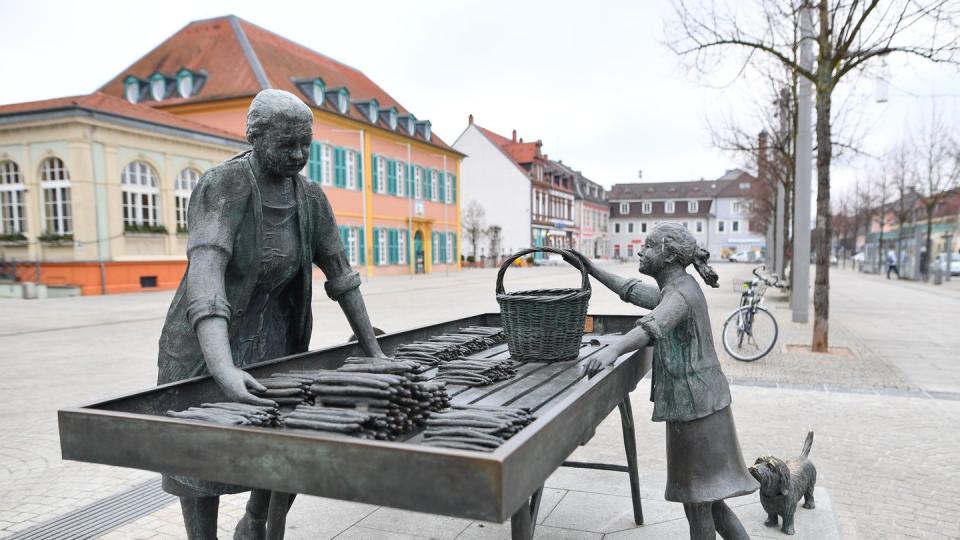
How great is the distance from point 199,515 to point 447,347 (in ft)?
3.92

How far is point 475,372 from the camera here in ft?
→ 8.30

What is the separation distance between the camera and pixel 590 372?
221 centimetres

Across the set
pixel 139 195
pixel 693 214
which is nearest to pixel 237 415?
pixel 139 195

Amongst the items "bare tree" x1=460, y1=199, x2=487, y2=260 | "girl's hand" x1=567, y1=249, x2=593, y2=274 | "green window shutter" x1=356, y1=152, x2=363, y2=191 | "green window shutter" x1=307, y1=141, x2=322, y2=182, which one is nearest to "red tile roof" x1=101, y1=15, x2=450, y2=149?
"green window shutter" x1=356, y1=152, x2=363, y2=191

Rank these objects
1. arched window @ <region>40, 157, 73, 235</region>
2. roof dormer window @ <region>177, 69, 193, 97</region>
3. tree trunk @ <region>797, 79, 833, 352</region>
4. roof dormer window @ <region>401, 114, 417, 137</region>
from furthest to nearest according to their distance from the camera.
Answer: roof dormer window @ <region>401, 114, 417, 137</region>
roof dormer window @ <region>177, 69, 193, 97</region>
arched window @ <region>40, 157, 73, 235</region>
tree trunk @ <region>797, 79, 833, 352</region>

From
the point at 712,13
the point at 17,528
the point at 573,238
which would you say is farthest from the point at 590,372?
the point at 573,238

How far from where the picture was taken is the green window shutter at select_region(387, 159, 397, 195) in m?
33.9

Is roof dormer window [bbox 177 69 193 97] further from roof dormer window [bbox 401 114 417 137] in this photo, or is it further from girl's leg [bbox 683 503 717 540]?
girl's leg [bbox 683 503 717 540]

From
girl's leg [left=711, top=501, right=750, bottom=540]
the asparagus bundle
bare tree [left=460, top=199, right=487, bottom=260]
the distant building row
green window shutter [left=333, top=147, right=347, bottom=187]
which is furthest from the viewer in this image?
the distant building row

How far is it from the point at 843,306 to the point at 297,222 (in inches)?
646

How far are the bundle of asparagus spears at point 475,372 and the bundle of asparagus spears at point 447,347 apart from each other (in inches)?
4.5

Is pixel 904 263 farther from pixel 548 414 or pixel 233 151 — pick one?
pixel 548 414

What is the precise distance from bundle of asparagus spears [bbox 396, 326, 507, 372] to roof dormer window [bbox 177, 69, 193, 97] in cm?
2722

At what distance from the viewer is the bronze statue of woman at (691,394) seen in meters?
2.58
